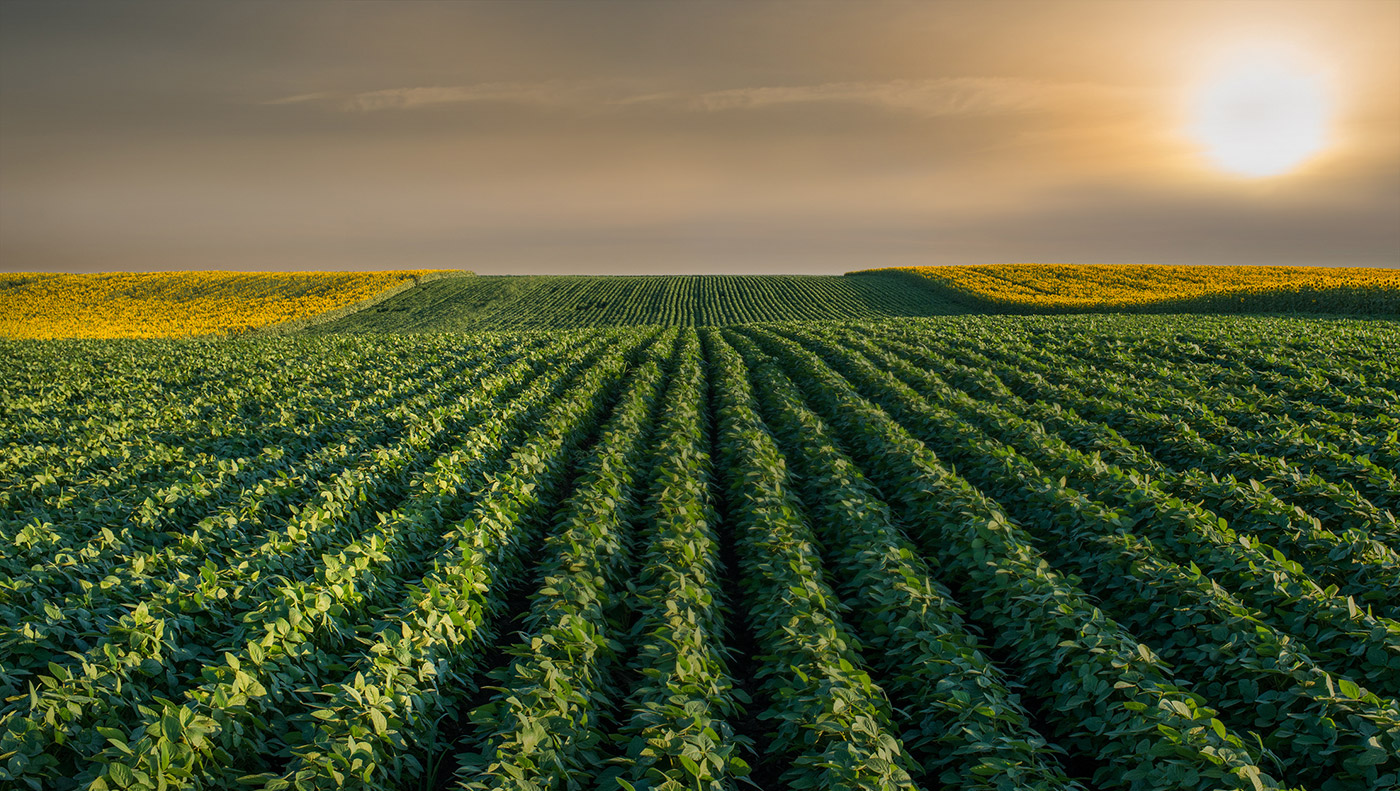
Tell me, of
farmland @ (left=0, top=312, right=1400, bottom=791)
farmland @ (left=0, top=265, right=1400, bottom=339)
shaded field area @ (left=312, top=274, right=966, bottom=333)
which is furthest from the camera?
shaded field area @ (left=312, top=274, right=966, bottom=333)

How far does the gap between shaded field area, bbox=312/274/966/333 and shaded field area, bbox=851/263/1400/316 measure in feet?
13.3

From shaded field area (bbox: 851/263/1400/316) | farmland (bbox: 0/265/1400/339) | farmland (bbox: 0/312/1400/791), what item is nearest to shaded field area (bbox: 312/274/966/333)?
farmland (bbox: 0/265/1400/339)

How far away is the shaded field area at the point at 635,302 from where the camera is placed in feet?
189

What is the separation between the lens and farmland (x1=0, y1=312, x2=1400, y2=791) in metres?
4.44

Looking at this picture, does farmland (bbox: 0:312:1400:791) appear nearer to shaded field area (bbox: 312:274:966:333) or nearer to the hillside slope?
shaded field area (bbox: 312:274:966:333)

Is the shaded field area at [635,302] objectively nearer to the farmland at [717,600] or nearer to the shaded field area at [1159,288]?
the shaded field area at [1159,288]

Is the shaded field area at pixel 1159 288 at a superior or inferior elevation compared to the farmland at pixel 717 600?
superior

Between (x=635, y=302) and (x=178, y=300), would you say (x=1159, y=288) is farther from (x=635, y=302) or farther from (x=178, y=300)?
(x=178, y=300)

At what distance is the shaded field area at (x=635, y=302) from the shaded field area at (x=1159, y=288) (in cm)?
406

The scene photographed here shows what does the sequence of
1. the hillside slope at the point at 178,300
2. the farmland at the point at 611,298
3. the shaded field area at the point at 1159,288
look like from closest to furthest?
the shaded field area at the point at 1159,288, the farmland at the point at 611,298, the hillside slope at the point at 178,300

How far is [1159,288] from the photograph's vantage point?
189 ft

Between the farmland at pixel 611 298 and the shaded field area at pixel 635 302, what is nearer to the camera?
the farmland at pixel 611 298

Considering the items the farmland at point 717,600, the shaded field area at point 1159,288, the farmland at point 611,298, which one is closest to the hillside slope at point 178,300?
the farmland at point 611,298

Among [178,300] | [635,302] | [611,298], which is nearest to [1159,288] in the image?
[635,302]
